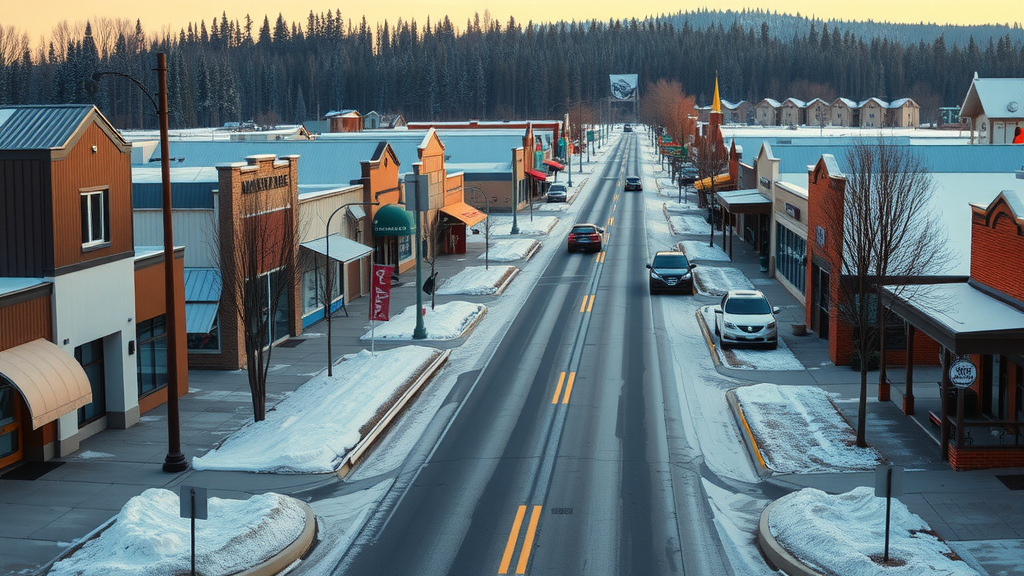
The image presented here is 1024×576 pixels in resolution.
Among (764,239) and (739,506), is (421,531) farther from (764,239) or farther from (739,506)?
(764,239)

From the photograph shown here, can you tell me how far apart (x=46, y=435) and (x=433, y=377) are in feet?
36.8

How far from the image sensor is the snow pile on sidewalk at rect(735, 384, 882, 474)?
21000 mm

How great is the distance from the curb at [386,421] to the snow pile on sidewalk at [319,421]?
0.18 meters

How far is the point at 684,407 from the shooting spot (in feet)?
86.4

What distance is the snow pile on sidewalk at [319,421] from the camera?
2127 centimetres

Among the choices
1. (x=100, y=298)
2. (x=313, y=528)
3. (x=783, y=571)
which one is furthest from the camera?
(x=100, y=298)

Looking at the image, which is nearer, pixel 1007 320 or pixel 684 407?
pixel 1007 320

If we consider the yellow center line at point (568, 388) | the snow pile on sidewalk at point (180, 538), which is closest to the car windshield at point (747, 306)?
the yellow center line at point (568, 388)

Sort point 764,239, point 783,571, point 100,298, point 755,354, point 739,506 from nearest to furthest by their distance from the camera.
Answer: point 783,571
point 739,506
point 100,298
point 755,354
point 764,239

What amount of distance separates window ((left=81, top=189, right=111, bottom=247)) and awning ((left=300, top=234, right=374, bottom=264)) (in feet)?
38.5

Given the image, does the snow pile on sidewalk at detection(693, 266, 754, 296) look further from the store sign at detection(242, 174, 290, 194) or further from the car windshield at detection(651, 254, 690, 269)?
the store sign at detection(242, 174, 290, 194)

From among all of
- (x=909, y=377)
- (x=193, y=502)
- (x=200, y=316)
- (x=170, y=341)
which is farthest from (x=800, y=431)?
(x=200, y=316)

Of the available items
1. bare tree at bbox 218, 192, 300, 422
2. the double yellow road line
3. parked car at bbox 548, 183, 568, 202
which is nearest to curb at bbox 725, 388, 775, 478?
the double yellow road line

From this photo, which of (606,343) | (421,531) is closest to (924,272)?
(606,343)
